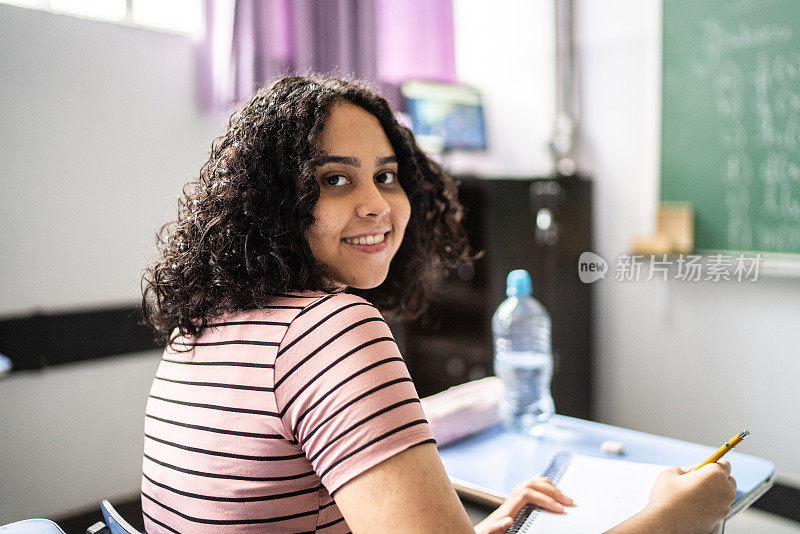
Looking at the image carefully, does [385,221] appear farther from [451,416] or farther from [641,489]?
[641,489]

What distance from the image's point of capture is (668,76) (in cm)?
280

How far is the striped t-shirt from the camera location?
0.72m

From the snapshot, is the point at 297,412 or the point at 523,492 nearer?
the point at 297,412

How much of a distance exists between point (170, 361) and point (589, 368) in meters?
2.58

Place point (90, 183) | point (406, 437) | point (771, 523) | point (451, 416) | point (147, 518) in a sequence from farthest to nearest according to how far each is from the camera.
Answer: point (771, 523) < point (90, 183) < point (451, 416) < point (147, 518) < point (406, 437)

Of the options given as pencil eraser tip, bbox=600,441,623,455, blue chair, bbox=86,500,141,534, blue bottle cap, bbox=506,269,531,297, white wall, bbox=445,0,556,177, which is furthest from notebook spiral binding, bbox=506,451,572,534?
white wall, bbox=445,0,556,177

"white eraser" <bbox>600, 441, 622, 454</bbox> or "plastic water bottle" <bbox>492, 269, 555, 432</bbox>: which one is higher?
"plastic water bottle" <bbox>492, 269, 555, 432</bbox>

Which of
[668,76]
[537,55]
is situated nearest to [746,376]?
[668,76]

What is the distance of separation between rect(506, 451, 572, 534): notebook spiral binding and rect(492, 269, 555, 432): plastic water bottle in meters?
0.26

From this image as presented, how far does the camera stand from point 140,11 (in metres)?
2.21

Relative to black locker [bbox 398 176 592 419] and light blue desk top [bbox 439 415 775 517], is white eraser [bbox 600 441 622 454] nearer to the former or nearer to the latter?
light blue desk top [bbox 439 415 775 517]

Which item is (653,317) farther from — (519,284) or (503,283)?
(519,284)

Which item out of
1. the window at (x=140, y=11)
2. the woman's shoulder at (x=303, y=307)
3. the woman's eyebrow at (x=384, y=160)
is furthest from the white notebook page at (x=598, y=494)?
the window at (x=140, y=11)

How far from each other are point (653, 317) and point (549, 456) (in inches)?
73.0
